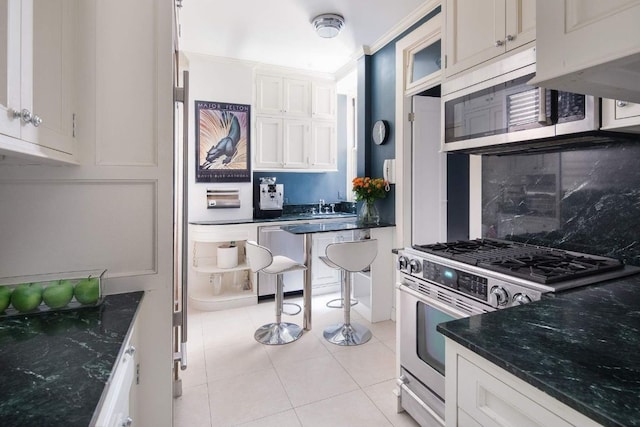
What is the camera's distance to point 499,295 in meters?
1.33

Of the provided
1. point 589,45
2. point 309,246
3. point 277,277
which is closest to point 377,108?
point 309,246

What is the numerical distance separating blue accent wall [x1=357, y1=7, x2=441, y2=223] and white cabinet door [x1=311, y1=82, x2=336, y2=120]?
2.21ft

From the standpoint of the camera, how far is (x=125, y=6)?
55.8 inches

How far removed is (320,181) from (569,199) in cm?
339

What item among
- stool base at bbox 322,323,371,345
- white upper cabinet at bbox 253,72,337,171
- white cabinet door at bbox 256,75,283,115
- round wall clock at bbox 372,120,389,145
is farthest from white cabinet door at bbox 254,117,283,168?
stool base at bbox 322,323,371,345

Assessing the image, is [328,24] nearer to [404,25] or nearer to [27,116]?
[404,25]

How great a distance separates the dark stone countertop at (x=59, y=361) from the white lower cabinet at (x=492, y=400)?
0.92 meters

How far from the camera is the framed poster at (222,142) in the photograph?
12.6 feet

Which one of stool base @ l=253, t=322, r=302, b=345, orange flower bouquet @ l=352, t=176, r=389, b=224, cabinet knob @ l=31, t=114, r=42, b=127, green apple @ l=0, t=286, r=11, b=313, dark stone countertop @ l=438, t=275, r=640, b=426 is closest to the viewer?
dark stone countertop @ l=438, t=275, r=640, b=426

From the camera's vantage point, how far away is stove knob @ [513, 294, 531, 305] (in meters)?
1.23

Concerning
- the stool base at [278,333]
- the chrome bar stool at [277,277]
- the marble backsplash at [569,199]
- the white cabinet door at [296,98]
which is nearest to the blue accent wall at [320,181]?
the white cabinet door at [296,98]

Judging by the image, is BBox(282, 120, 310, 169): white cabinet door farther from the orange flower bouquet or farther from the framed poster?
the orange flower bouquet

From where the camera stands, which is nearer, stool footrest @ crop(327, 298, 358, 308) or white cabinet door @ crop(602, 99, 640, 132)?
white cabinet door @ crop(602, 99, 640, 132)

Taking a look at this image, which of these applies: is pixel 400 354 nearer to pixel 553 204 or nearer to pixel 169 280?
pixel 553 204
